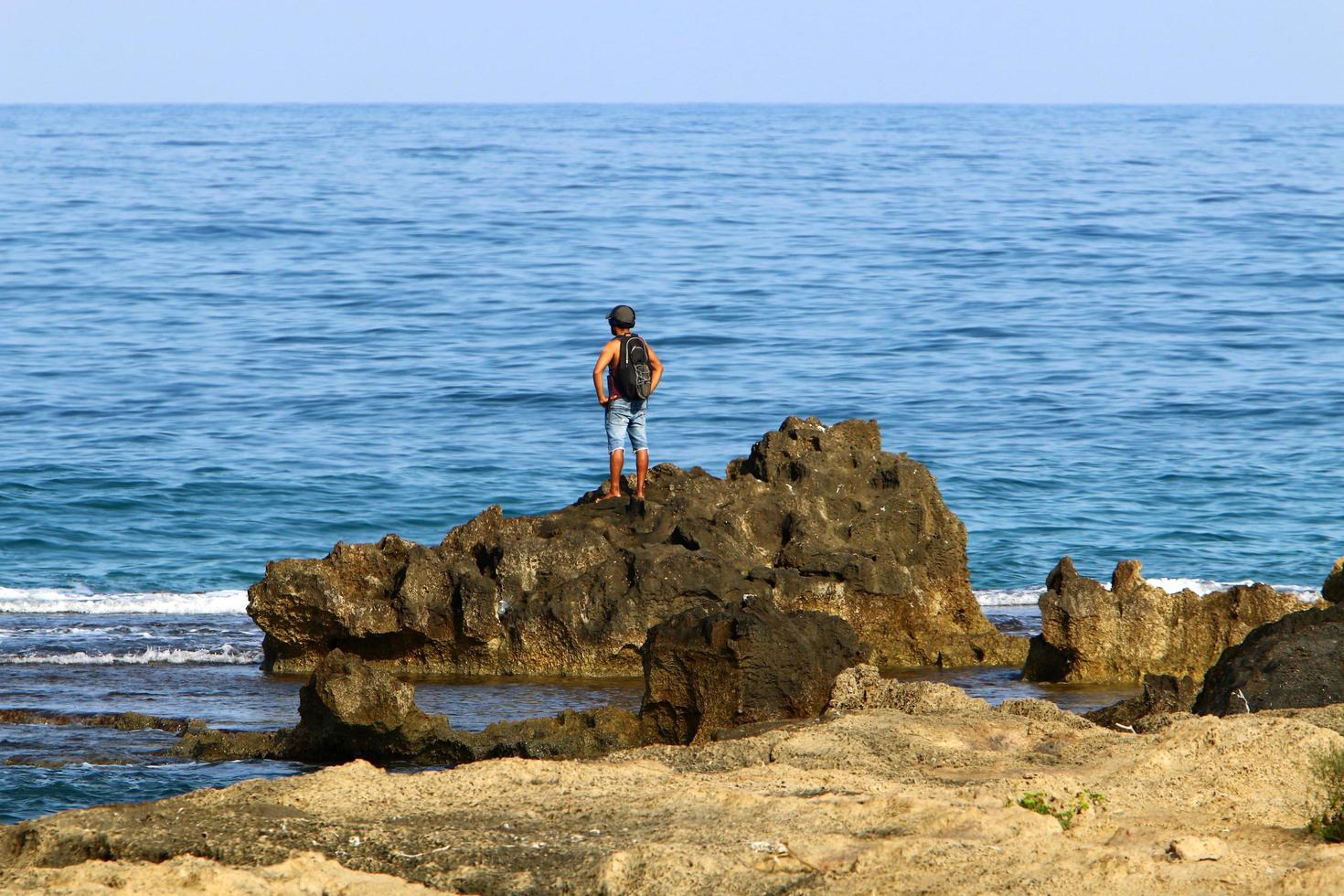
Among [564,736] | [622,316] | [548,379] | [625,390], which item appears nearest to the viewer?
[564,736]

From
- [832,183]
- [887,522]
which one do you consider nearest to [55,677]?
[887,522]

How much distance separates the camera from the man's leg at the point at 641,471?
1302cm

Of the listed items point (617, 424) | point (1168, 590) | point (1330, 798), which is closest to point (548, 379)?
point (1168, 590)

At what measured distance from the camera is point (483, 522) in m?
12.4

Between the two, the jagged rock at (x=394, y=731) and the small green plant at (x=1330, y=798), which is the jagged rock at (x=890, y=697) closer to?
the jagged rock at (x=394, y=731)

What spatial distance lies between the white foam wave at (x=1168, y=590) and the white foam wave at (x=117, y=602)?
6.95m

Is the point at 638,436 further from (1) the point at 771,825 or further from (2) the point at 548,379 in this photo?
(2) the point at 548,379

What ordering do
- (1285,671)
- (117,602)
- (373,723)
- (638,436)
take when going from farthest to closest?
(117,602) < (638,436) < (373,723) < (1285,671)

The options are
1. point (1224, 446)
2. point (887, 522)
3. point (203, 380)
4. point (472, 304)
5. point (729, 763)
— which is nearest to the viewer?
point (729, 763)

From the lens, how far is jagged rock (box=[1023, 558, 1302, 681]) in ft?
36.6

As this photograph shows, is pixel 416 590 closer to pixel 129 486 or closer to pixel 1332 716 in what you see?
pixel 1332 716

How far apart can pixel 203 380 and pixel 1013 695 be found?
19.1m

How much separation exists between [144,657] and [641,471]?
4110mm

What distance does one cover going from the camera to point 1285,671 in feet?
27.6
